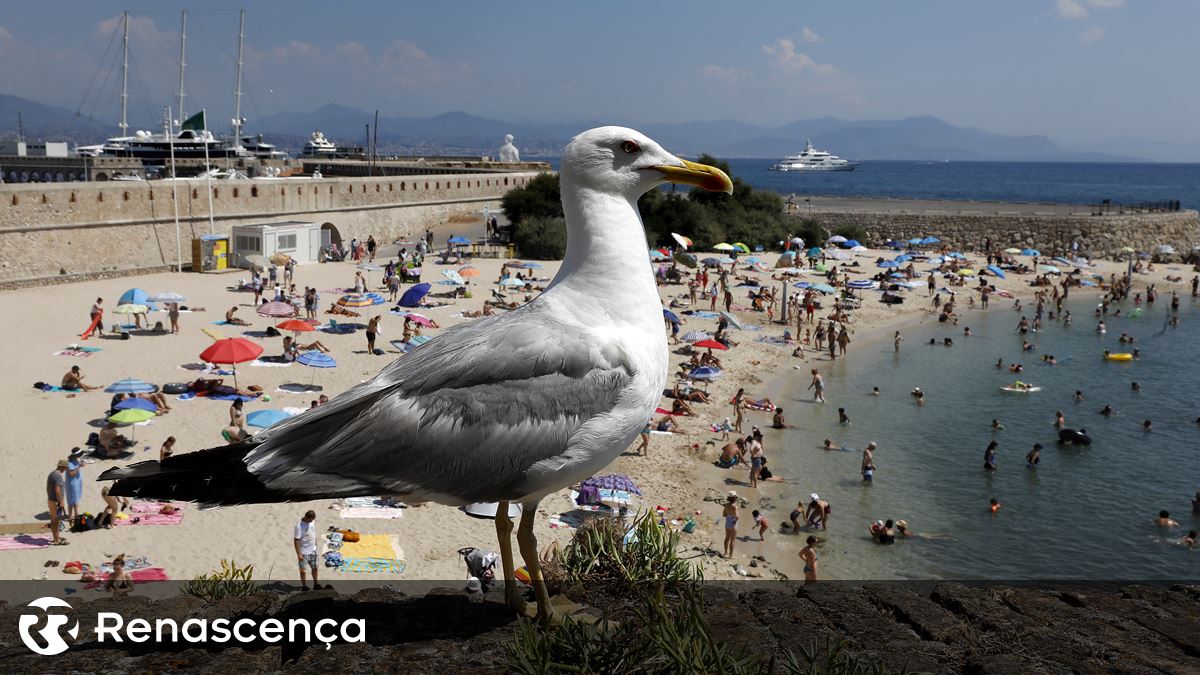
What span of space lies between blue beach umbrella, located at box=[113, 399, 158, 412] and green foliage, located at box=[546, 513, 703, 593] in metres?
12.9

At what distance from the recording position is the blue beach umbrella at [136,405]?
51.5ft

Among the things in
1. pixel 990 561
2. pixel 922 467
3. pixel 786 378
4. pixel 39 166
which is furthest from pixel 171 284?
pixel 39 166

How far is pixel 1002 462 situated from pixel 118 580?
16.7m

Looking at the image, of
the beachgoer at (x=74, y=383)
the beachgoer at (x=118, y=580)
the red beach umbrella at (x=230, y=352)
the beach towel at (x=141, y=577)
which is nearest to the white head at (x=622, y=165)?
the beachgoer at (x=118, y=580)

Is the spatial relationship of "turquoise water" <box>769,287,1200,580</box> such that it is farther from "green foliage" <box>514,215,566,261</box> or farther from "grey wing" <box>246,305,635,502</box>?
"green foliage" <box>514,215,566,261</box>

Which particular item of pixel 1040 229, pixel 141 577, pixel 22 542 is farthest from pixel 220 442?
A: pixel 1040 229

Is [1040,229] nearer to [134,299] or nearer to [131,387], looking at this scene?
[134,299]

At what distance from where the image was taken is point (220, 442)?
1534cm

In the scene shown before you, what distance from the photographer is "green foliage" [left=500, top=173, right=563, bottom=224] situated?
143ft

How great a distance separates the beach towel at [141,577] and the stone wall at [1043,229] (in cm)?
5217

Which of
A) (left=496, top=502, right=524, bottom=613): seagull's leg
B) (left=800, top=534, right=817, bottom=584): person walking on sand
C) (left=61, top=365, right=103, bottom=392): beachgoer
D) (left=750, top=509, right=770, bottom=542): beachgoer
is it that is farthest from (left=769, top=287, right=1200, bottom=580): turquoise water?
(left=61, top=365, right=103, bottom=392): beachgoer

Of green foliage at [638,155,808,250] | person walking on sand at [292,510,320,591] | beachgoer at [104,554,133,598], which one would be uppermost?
green foliage at [638,155,808,250]

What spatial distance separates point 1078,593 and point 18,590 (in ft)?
35.3

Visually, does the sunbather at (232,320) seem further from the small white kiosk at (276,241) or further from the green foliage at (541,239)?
the green foliage at (541,239)
